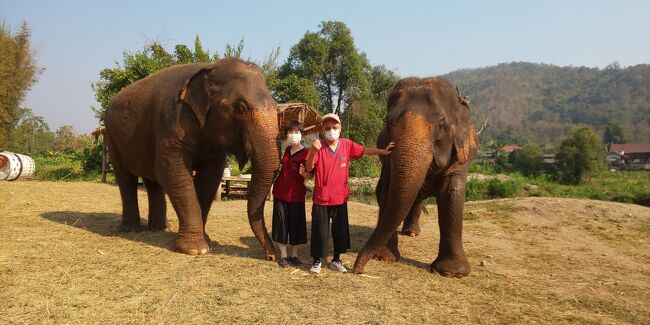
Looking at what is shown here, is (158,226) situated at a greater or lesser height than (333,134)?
lesser

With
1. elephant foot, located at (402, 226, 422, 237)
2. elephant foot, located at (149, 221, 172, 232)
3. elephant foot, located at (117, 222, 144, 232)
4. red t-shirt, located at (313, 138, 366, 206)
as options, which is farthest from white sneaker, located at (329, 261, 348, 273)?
elephant foot, located at (117, 222, 144, 232)

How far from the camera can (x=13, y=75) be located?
856 inches

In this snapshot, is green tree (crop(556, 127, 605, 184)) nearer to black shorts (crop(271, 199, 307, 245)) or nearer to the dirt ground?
the dirt ground

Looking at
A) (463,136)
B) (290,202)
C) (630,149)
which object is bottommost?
(290,202)

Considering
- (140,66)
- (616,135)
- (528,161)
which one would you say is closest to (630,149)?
(616,135)

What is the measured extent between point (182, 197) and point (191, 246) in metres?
0.62

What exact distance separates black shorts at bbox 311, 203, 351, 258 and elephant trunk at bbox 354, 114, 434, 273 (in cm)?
44

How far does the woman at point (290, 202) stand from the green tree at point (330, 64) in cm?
3289

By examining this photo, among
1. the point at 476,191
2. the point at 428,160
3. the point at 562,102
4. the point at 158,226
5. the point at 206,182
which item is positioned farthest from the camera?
the point at 562,102

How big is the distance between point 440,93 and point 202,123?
2.86m

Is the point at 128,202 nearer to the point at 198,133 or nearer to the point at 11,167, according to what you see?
the point at 198,133

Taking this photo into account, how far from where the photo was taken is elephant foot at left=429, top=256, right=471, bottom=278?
494cm

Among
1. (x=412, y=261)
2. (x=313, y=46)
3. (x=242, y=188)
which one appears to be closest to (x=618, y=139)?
(x=313, y=46)

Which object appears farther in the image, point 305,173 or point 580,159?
point 580,159
